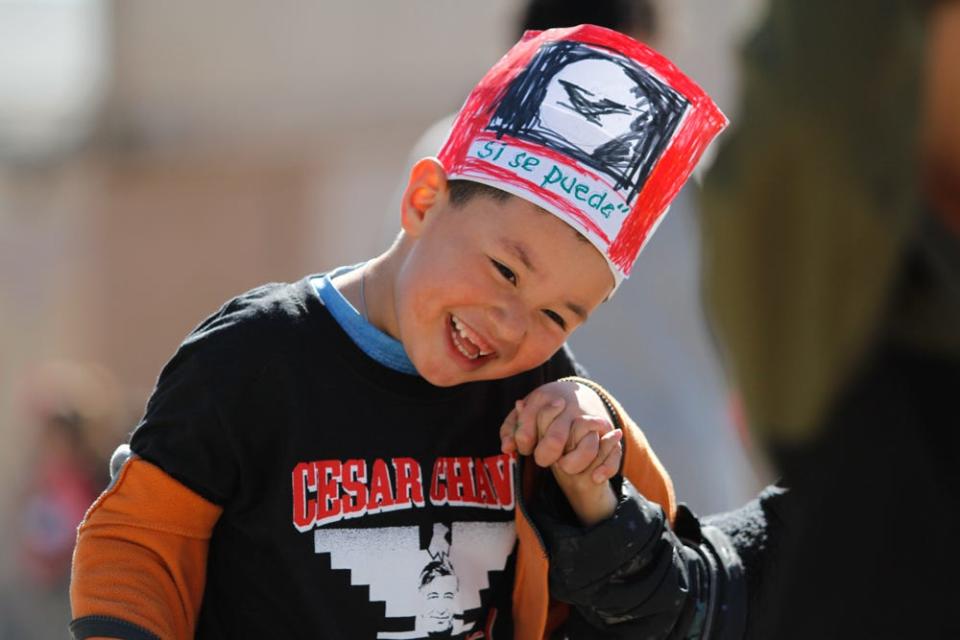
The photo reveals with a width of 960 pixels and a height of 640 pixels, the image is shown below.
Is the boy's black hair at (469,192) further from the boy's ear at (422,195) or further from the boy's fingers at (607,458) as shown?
the boy's fingers at (607,458)

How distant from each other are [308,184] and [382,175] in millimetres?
1186

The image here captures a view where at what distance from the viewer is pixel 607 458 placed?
8.19ft

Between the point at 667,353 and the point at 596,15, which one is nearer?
the point at 667,353

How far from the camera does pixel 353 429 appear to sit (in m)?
2.57

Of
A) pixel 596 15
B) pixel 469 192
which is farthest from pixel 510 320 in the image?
pixel 596 15

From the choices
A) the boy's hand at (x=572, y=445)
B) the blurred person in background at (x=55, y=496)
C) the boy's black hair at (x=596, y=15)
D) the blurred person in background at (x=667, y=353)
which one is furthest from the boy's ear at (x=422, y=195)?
the blurred person in background at (x=55, y=496)

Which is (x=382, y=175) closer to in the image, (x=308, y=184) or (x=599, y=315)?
(x=308, y=184)

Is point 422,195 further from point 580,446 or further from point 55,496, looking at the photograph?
point 55,496

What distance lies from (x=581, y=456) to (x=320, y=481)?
0.41 metres

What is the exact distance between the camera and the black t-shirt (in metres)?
2.48

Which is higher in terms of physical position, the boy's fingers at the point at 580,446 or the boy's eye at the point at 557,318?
the boy's eye at the point at 557,318

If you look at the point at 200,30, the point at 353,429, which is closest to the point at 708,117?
the point at 353,429

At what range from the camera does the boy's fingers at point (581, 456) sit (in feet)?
8.07

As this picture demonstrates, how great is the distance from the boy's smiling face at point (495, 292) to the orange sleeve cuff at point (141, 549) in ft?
1.46
